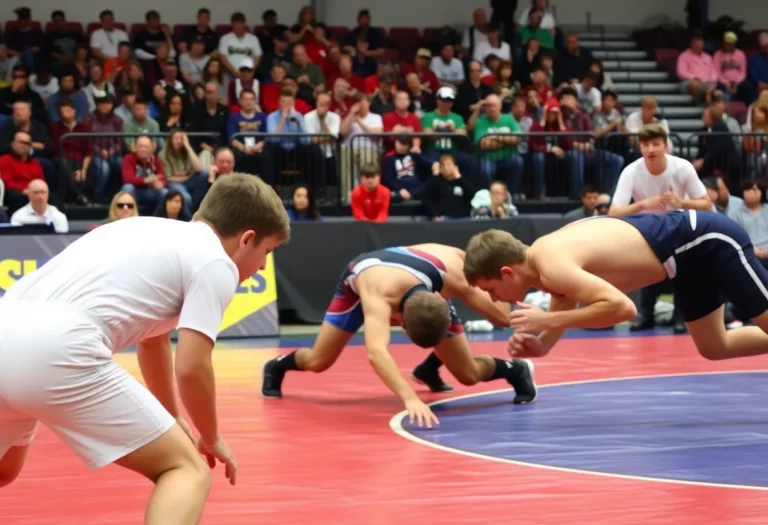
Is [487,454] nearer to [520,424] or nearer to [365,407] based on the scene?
[520,424]

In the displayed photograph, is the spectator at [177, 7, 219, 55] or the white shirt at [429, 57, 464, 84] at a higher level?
the spectator at [177, 7, 219, 55]

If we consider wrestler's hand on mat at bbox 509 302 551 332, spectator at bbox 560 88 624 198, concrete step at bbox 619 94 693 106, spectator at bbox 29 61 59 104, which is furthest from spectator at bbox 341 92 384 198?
wrestler's hand on mat at bbox 509 302 551 332

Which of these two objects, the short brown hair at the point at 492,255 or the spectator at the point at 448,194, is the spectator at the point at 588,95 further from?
the short brown hair at the point at 492,255

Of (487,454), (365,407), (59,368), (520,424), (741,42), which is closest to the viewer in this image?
(59,368)

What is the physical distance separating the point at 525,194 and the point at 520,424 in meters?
8.03

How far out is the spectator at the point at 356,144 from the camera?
13477 mm

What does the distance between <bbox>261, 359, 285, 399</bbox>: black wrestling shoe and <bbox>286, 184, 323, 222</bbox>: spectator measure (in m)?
4.71

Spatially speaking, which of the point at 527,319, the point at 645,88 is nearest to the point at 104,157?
the point at 527,319

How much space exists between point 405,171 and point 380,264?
6.69 meters

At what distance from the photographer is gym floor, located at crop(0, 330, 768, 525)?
4.42 meters

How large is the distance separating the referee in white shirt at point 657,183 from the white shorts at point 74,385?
19.6 ft

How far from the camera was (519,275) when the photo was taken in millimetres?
5840

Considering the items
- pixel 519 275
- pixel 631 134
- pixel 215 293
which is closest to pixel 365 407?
pixel 519 275

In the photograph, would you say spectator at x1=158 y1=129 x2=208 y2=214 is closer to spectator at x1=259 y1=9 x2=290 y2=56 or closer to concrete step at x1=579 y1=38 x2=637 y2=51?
spectator at x1=259 y1=9 x2=290 y2=56
